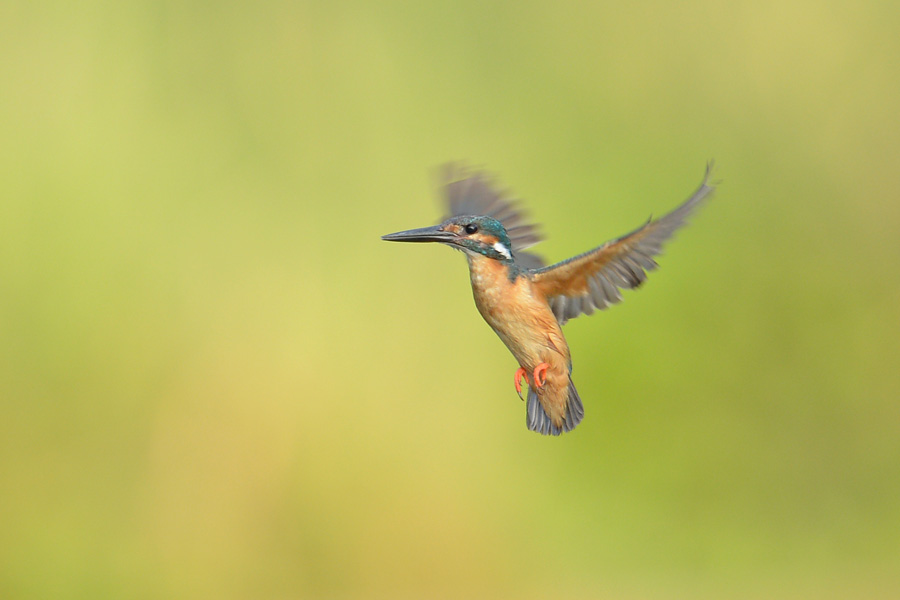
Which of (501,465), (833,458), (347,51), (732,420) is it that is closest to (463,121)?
(347,51)

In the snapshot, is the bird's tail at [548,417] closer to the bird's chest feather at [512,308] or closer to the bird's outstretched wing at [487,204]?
the bird's chest feather at [512,308]

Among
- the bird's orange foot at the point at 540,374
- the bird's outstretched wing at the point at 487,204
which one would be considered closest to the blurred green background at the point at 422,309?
the bird's outstretched wing at the point at 487,204

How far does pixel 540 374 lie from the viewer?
6.36 ft

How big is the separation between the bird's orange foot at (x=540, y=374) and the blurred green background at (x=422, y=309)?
2343 millimetres

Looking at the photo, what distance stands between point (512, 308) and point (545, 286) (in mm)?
112

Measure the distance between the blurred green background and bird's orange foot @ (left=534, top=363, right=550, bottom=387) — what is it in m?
2.34

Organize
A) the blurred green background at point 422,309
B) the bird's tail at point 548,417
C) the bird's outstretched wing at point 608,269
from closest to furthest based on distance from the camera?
the bird's outstretched wing at point 608,269 < the bird's tail at point 548,417 < the blurred green background at point 422,309

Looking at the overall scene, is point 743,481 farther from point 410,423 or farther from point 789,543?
point 410,423

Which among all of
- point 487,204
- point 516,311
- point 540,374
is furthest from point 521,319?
point 487,204

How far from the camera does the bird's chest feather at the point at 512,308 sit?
71.0 inches

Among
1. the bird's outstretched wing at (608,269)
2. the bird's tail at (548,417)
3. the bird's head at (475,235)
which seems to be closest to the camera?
the bird's outstretched wing at (608,269)

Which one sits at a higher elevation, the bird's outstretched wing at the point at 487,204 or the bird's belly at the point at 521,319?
the bird's outstretched wing at the point at 487,204

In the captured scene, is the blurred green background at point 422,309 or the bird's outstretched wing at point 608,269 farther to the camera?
the blurred green background at point 422,309

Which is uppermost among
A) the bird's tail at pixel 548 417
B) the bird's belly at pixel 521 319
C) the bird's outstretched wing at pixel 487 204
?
the bird's outstretched wing at pixel 487 204
